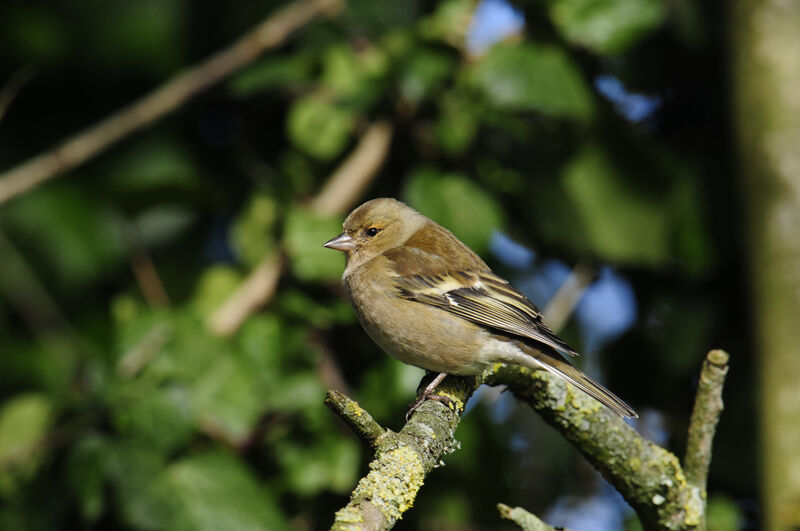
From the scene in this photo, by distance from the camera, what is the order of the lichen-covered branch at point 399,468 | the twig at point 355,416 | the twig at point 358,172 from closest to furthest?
the lichen-covered branch at point 399,468 → the twig at point 355,416 → the twig at point 358,172

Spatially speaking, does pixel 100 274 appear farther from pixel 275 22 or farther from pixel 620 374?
pixel 620 374

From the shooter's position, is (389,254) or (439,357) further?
(389,254)

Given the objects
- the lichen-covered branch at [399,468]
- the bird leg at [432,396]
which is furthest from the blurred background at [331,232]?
the lichen-covered branch at [399,468]

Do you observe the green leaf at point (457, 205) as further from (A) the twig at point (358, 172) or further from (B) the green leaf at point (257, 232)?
(B) the green leaf at point (257, 232)

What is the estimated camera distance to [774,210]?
402 cm

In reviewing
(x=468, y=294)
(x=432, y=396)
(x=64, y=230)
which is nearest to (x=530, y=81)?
(x=468, y=294)

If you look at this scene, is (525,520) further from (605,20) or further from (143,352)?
(605,20)

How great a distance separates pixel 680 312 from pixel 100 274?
2844 millimetres

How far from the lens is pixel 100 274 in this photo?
15.0 ft

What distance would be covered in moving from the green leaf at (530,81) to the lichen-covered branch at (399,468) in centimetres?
162

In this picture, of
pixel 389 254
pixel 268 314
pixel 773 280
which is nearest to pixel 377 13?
pixel 389 254

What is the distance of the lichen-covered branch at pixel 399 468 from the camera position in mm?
1845

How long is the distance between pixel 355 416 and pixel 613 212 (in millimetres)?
2661

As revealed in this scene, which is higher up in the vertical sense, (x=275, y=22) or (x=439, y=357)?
(x=275, y=22)
